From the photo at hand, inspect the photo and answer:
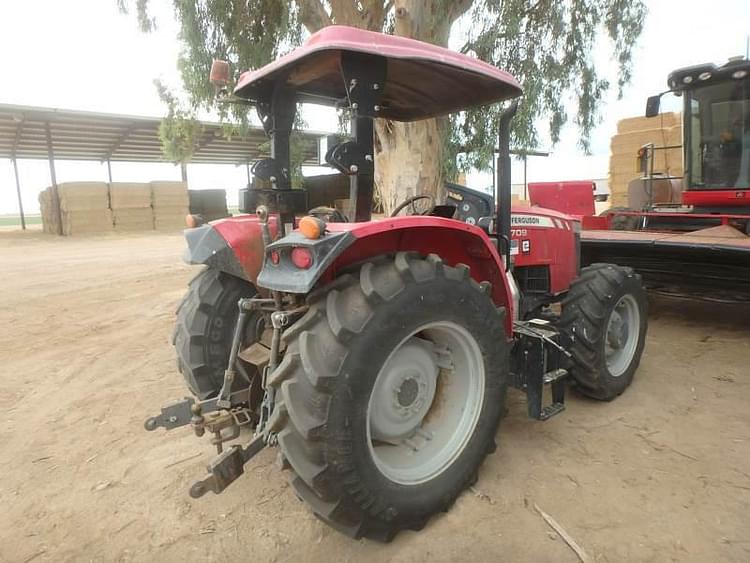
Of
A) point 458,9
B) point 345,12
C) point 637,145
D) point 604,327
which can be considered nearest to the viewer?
point 604,327

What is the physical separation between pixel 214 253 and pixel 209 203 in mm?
18541

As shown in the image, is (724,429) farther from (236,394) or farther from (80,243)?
(80,243)

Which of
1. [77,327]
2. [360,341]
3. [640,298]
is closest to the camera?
[360,341]

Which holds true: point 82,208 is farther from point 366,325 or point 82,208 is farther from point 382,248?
point 366,325

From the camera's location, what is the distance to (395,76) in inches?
102

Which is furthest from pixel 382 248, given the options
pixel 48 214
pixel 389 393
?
pixel 48 214

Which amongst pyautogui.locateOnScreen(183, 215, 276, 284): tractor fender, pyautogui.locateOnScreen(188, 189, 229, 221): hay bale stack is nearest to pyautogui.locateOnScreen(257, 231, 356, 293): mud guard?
pyautogui.locateOnScreen(183, 215, 276, 284): tractor fender

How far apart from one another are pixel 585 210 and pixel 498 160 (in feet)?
14.2

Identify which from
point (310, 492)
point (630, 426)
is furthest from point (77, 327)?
point (630, 426)

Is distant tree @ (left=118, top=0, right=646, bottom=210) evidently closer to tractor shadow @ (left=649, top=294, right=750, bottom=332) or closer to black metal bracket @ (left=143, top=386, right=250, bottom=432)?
tractor shadow @ (left=649, top=294, right=750, bottom=332)

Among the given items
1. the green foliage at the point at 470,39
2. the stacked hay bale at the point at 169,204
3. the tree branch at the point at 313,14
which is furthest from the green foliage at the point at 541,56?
the stacked hay bale at the point at 169,204

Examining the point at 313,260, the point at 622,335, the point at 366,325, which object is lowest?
the point at 622,335

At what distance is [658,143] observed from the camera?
9148mm

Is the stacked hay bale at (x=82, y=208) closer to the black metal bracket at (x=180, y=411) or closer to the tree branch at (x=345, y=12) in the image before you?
the tree branch at (x=345, y=12)
